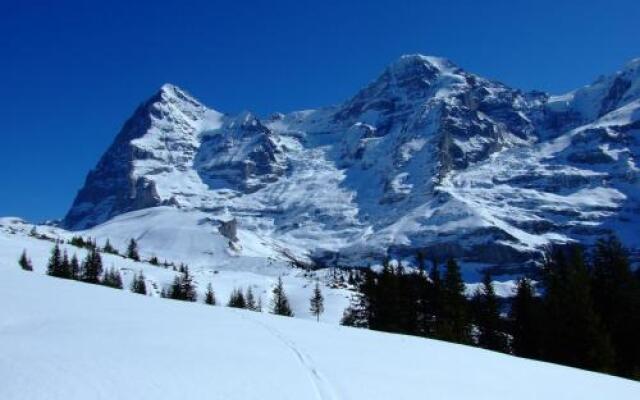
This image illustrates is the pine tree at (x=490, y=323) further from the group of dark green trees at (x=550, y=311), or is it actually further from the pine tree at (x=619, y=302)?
the pine tree at (x=619, y=302)

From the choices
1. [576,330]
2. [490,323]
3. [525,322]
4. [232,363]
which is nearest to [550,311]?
[576,330]

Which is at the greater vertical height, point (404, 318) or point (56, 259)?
point (56, 259)

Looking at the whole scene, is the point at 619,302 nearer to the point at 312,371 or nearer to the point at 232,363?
the point at 312,371

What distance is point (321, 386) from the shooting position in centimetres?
1472

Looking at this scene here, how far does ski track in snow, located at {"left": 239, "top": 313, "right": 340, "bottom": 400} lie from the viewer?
13.9 m

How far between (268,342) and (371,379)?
629 cm

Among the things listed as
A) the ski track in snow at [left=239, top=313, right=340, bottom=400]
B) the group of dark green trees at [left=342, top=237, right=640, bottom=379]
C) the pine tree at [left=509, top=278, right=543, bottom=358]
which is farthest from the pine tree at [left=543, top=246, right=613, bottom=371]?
the ski track in snow at [left=239, top=313, right=340, bottom=400]

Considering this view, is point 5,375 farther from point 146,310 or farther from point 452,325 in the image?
point 452,325

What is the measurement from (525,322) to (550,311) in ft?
27.4

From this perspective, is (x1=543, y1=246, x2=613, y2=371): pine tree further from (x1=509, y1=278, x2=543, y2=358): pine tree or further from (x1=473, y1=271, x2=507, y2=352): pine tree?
(x1=473, y1=271, x2=507, y2=352): pine tree

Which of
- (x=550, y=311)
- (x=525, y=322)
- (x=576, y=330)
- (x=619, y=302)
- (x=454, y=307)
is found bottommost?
(x=576, y=330)

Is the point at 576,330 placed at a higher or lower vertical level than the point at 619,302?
lower

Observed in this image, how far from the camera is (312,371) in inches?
651

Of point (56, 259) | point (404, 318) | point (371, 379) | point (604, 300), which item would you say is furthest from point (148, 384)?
point (56, 259)
